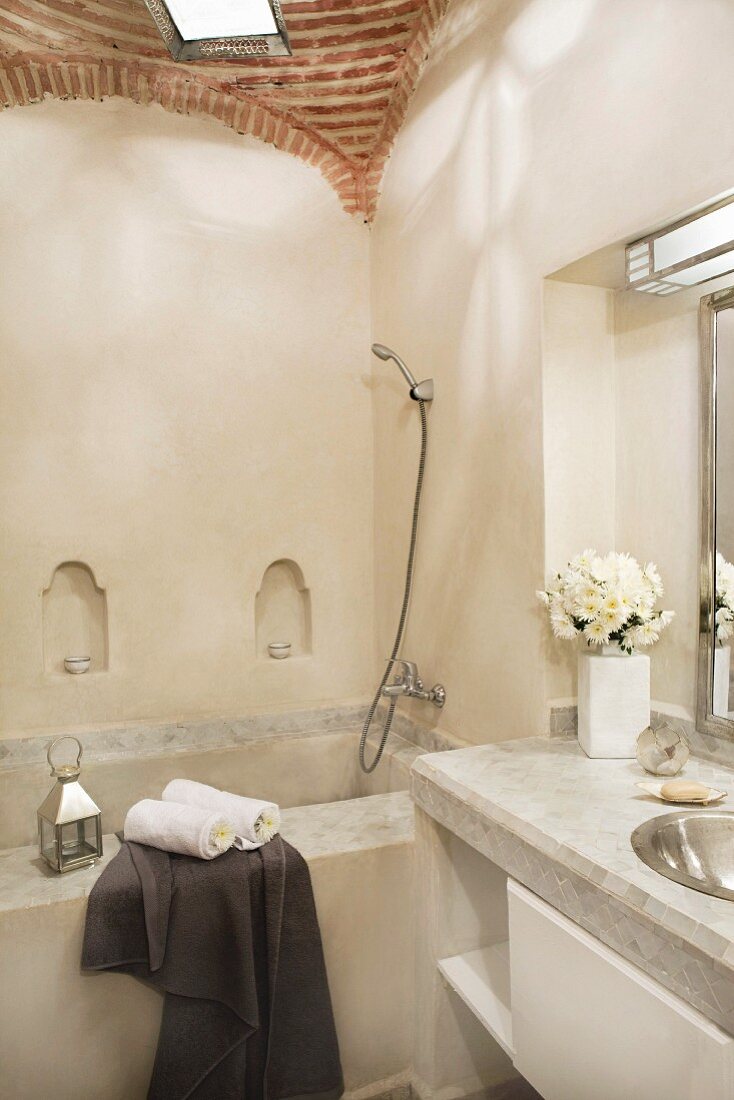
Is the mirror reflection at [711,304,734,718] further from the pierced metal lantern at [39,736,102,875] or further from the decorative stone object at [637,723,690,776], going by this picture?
the pierced metal lantern at [39,736,102,875]

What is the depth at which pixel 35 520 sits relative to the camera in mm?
2559

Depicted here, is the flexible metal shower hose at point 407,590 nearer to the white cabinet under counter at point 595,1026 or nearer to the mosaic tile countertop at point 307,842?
the mosaic tile countertop at point 307,842

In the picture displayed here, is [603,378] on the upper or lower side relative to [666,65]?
lower

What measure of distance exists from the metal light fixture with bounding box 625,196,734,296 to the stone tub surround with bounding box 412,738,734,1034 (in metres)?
1.03

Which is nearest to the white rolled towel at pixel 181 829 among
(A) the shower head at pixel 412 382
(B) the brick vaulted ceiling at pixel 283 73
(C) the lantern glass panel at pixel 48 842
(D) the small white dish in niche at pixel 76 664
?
(C) the lantern glass panel at pixel 48 842

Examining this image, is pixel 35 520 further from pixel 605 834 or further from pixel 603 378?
pixel 605 834

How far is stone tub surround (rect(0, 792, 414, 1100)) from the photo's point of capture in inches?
63.7

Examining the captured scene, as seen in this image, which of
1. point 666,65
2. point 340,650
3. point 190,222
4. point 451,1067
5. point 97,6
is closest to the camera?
point 666,65

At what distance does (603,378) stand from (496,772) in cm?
102

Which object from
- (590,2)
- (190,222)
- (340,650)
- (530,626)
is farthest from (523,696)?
(190,222)

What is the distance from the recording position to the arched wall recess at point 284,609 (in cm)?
293

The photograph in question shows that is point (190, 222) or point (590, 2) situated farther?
point (190, 222)

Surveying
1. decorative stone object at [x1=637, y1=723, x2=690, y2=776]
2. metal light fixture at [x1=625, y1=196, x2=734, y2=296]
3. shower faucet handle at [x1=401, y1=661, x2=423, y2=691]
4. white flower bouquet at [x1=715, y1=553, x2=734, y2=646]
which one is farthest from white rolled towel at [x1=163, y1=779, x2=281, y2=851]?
metal light fixture at [x1=625, y1=196, x2=734, y2=296]

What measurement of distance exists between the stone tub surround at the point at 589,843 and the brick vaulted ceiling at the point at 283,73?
2.22 meters
